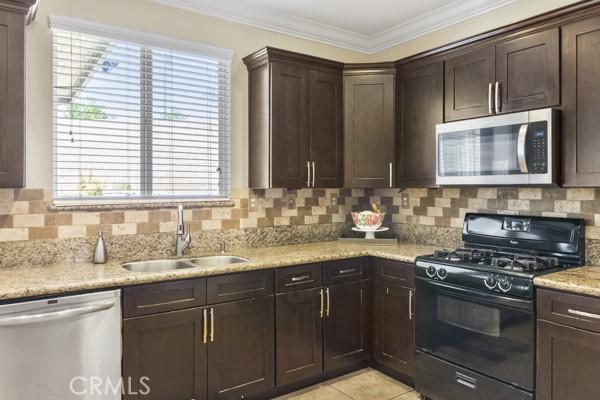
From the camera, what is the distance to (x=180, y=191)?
122 inches

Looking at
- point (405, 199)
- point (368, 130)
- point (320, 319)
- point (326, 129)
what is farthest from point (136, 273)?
point (405, 199)

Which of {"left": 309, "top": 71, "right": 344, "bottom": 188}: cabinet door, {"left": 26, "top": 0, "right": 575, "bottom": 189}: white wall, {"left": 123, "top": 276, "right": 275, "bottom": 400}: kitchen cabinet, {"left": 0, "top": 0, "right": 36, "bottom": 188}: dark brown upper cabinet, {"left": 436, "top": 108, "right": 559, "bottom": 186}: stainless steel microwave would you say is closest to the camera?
{"left": 0, "top": 0, "right": 36, "bottom": 188}: dark brown upper cabinet

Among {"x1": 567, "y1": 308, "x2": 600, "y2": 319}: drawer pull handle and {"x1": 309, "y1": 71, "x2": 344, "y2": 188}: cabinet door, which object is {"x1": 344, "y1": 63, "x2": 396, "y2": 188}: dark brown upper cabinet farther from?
{"x1": 567, "y1": 308, "x2": 600, "y2": 319}: drawer pull handle

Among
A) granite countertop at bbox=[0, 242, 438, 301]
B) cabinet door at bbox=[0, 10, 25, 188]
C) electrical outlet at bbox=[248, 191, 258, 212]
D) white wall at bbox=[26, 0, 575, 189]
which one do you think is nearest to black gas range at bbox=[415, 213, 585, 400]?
granite countertop at bbox=[0, 242, 438, 301]

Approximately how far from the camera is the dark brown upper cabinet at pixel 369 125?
3.41 metres

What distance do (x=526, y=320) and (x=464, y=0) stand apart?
2290 mm

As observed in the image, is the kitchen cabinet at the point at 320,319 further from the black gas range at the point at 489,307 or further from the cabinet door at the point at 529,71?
the cabinet door at the point at 529,71

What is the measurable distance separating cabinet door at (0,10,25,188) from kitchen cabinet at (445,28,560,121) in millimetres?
2598

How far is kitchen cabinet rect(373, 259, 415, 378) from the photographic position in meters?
2.91

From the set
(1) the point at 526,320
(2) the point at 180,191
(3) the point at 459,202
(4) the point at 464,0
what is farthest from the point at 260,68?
(1) the point at 526,320

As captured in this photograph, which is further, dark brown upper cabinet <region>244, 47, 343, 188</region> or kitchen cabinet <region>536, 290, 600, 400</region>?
dark brown upper cabinet <region>244, 47, 343, 188</region>

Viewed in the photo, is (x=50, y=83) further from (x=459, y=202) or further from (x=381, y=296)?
(x=459, y=202)

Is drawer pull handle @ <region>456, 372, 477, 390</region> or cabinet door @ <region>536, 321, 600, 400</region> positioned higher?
cabinet door @ <region>536, 321, 600, 400</region>

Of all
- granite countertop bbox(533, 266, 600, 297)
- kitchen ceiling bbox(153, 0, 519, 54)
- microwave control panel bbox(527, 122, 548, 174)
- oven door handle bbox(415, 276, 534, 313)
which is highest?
kitchen ceiling bbox(153, 0, 519, 54)
